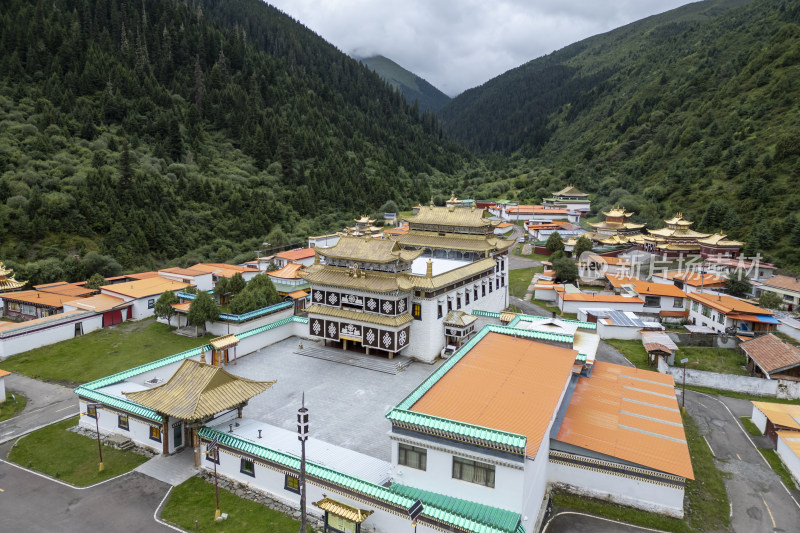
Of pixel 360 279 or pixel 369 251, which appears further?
pixel 369 251

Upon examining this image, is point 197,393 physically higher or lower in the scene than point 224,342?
higher

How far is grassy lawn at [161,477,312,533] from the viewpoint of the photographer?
14844 mm

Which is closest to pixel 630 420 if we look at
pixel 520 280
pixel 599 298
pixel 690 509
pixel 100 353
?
pixel 690 509

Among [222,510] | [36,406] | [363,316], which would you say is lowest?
[36,406]

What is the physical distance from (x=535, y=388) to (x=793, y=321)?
→ 2723 centimetres

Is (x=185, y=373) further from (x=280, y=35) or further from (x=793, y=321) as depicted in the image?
(x=280, y=35)

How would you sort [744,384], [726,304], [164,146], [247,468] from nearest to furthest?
[247,468], [744,384], [726,304], [164,146]

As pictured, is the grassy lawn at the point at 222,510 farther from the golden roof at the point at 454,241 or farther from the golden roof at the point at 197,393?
the golden roof at the point at 454,241

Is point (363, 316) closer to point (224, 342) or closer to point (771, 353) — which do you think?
point (224, 342)

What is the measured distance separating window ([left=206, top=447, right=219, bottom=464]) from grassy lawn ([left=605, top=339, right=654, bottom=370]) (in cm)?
2500

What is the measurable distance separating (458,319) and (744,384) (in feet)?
54.1

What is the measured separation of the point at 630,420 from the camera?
63.4 ft

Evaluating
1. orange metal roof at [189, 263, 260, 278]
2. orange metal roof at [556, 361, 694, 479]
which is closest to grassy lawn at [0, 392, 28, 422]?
orange metal roof at [189, 263, 260, 278]

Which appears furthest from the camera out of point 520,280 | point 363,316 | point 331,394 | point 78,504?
point 520,280
